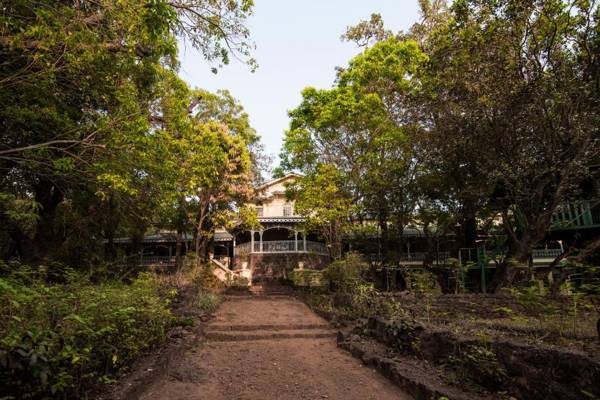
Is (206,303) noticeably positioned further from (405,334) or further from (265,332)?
(405,334)

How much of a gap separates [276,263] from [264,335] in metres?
14.6

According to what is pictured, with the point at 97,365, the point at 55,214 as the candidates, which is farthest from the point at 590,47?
the point at 55,214

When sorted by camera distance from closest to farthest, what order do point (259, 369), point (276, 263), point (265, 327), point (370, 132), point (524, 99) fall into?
point (259, 369)
point (265, 327)
point (524, 99)
point (370, 132)
point (276, 263)

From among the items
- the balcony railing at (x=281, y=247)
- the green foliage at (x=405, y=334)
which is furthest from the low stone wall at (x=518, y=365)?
the balcony railing at (x=281, y=247)

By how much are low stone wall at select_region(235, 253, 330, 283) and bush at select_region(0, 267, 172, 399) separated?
57.2 feet

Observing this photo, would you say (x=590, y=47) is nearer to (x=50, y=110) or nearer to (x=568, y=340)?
(x=568, y=340)

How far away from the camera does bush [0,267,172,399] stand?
2980 mm

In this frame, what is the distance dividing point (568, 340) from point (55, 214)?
16.6m

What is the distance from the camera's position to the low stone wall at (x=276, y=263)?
23.0 m

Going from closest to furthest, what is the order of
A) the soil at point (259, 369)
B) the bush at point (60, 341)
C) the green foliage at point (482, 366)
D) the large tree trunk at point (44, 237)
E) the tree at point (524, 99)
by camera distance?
the bush at point (60, 341) < the green foliage at point (482, 366) < the soil at point (259, 369) < the tree at point (524, 99) < the large tree trunk at point (44, 237)

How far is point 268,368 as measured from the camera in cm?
633

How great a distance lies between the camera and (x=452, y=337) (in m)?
5.27

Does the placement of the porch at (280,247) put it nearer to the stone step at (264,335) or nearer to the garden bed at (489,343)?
the stone step at (264,335)

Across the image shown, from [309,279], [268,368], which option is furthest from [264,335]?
[309,279]
